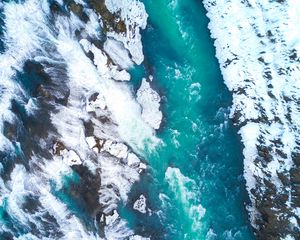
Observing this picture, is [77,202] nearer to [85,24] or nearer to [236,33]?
[85,24]

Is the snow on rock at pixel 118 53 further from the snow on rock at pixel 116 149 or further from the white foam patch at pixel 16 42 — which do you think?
the snow on rock at pixel 116 149

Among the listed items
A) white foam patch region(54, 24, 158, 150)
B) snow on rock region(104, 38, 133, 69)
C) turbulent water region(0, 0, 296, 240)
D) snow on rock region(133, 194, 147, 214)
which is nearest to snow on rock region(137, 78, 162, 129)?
turbulent water region(0, 0, 296, 240)

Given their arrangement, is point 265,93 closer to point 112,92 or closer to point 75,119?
point 112,92

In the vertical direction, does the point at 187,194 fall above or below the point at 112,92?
below

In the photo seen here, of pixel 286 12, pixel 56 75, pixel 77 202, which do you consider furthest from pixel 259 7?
pixel 77 202

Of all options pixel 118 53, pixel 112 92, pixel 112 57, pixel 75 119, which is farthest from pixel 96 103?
pixel 118 53

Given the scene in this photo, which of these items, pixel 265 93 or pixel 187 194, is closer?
pixel 265 93
